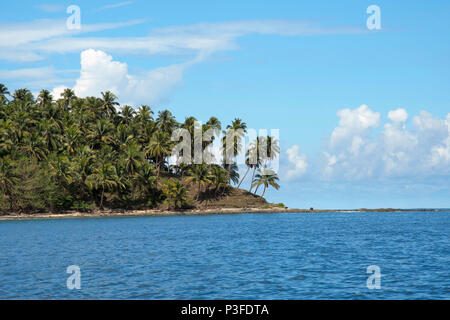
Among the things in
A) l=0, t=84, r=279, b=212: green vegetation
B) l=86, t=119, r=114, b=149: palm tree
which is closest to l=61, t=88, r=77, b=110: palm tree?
l=0, t=84, r=279, b=212: green vegetation

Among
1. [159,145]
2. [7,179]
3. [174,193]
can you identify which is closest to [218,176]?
[174,193]

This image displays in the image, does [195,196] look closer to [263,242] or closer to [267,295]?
[263,242]

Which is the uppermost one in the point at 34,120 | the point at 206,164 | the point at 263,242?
the point at 34,120

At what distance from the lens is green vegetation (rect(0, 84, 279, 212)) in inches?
3824

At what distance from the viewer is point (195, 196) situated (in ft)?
392

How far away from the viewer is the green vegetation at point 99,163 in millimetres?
97125

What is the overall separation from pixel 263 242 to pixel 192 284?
25.4 metres

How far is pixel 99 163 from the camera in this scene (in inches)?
4016

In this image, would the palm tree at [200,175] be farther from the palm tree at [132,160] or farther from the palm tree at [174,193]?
the palm tree at [132,160]

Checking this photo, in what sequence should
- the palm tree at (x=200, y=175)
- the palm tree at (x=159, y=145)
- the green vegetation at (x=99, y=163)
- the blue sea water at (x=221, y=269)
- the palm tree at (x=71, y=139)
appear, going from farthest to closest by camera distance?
the palm tree at (x=159, y=145), the palm tree at (x=200, y=175), the palm tree at (x=71, y=139), the green vegetation at (x=99, y=163), the blue sea water at (x=221, y=269)

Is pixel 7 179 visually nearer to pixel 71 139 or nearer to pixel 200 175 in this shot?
pixel 71 139

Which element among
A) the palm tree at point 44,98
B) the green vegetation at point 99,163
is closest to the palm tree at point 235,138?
the green vegetation at point 99,163
